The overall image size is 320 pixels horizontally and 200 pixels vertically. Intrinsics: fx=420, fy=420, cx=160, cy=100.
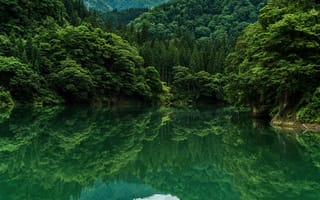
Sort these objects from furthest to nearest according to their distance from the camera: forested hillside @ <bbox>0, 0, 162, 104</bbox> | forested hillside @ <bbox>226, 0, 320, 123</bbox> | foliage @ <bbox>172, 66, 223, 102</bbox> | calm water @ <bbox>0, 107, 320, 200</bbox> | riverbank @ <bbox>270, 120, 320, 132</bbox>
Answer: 1. foliage @ <bbox>172, 66, 223, 102</bbox>
2. forested hillside @ <bbox>0, 0, 162, 104</bbox>
3. forested hillside @ <bbox>226, 0, 320, 123</bbox>
4. riverbank @ <bbox>270, 120, 320, 132</bbox>
5. calm water @ <bbox>0, 107, 320, 200</bbox>

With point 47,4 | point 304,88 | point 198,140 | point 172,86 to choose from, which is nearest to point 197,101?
point 172,86

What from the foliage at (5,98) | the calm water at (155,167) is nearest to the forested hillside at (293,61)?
the calm water at (155,167)

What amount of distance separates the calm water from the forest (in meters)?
5.73

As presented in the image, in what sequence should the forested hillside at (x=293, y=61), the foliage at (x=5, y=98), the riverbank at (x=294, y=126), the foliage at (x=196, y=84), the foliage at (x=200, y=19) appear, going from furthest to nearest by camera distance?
the foliage at (x=200, y=19) → the foliage at (x=196, y=84) → the foliage at (x=5, y=98) → the forested hillside at (x=293, y=61) → the riverbank at (x=294, y=126)

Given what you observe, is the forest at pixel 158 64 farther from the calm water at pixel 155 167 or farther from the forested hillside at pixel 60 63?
the calm water at pixel 155 167

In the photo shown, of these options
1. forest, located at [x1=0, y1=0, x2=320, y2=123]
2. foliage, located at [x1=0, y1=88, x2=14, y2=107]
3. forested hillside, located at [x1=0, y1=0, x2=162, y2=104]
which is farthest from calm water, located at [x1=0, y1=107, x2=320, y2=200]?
forested hillside, located at [x1=0, y1=0, x2=162, y2=104]

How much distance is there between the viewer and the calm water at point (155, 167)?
30.1ft

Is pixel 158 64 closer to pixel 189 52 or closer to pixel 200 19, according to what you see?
pixel 189 52

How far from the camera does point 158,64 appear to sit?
252 feet

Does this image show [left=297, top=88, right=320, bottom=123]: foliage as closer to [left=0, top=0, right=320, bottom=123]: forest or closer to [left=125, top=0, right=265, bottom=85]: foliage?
[left=0, top=0, right=320, bottom=123]: forest

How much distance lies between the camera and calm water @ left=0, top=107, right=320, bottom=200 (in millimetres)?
9164

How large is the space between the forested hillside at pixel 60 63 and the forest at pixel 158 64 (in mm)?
124

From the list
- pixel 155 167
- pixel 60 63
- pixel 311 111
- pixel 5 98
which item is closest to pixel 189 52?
pixel 60 63

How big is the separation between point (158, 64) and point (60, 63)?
87.7 ft
